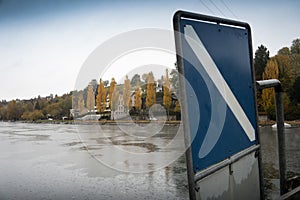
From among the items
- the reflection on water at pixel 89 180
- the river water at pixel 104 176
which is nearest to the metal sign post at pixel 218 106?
the river water at pixel 104 176

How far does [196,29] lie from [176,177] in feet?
12.4

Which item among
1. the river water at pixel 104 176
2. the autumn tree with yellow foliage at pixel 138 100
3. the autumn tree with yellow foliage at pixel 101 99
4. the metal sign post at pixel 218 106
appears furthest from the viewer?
the river water at pixel 104 176

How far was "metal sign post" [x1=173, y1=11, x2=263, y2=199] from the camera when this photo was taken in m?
0.72

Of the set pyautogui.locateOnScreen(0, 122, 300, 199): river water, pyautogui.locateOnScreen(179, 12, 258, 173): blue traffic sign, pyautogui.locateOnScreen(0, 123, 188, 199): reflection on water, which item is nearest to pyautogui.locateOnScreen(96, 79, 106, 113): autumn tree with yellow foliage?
pyautogui.locateOnScreen(0, 122, 300, 199): river water

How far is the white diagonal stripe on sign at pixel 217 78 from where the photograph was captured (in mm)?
743

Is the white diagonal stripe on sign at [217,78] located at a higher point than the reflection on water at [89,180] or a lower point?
higher

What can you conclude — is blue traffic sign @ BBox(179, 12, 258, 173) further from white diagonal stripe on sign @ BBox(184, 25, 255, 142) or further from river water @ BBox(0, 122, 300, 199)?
river water @ BBox(0, 122, 300, 199)

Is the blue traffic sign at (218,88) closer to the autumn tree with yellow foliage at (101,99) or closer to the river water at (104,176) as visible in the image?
the river water at (104,176)

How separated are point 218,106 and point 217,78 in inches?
3.3

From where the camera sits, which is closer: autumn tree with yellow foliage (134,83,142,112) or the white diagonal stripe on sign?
the white diagonal stripe on sign

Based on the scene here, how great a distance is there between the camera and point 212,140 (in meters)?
0.80

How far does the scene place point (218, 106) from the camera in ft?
2.75

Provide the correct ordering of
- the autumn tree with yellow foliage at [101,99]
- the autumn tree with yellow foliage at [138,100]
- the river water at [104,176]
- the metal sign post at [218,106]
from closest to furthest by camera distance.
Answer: the metal sign post at [218,106]
the autumn tree with yellow foliage at [101,99]
the autumn tree with yellow foliage at [138,100]
the river water at [104,176]

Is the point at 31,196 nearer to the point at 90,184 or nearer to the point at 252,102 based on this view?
the point at 90,184
